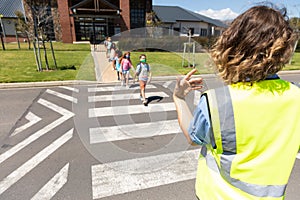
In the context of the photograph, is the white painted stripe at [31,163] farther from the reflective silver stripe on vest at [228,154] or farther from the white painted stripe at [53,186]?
the reflective silver stripe on vest at [228,154]

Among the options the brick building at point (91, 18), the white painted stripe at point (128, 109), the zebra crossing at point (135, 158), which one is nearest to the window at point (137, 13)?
the brick building at point (91, 18)

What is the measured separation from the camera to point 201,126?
0.95 m

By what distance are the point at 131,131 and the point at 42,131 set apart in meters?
1.81

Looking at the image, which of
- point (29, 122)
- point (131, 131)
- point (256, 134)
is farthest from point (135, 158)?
point (29, 122)

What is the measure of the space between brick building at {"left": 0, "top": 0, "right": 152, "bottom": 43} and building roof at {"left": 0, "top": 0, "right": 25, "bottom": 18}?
7.9 inches

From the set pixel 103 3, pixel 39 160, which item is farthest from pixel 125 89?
pixel 103 3

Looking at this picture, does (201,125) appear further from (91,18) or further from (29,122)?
(91,18)

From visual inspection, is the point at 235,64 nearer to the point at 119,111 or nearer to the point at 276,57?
the point at 276,57

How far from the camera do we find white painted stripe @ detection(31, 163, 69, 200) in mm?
2358

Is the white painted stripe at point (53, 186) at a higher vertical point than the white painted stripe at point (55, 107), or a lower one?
lower

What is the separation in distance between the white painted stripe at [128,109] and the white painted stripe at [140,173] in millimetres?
2059

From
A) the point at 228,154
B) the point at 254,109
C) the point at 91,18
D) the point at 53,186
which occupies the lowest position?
the point at 53,186

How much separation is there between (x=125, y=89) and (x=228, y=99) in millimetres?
6473

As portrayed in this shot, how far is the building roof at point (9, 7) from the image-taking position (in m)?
28.5
